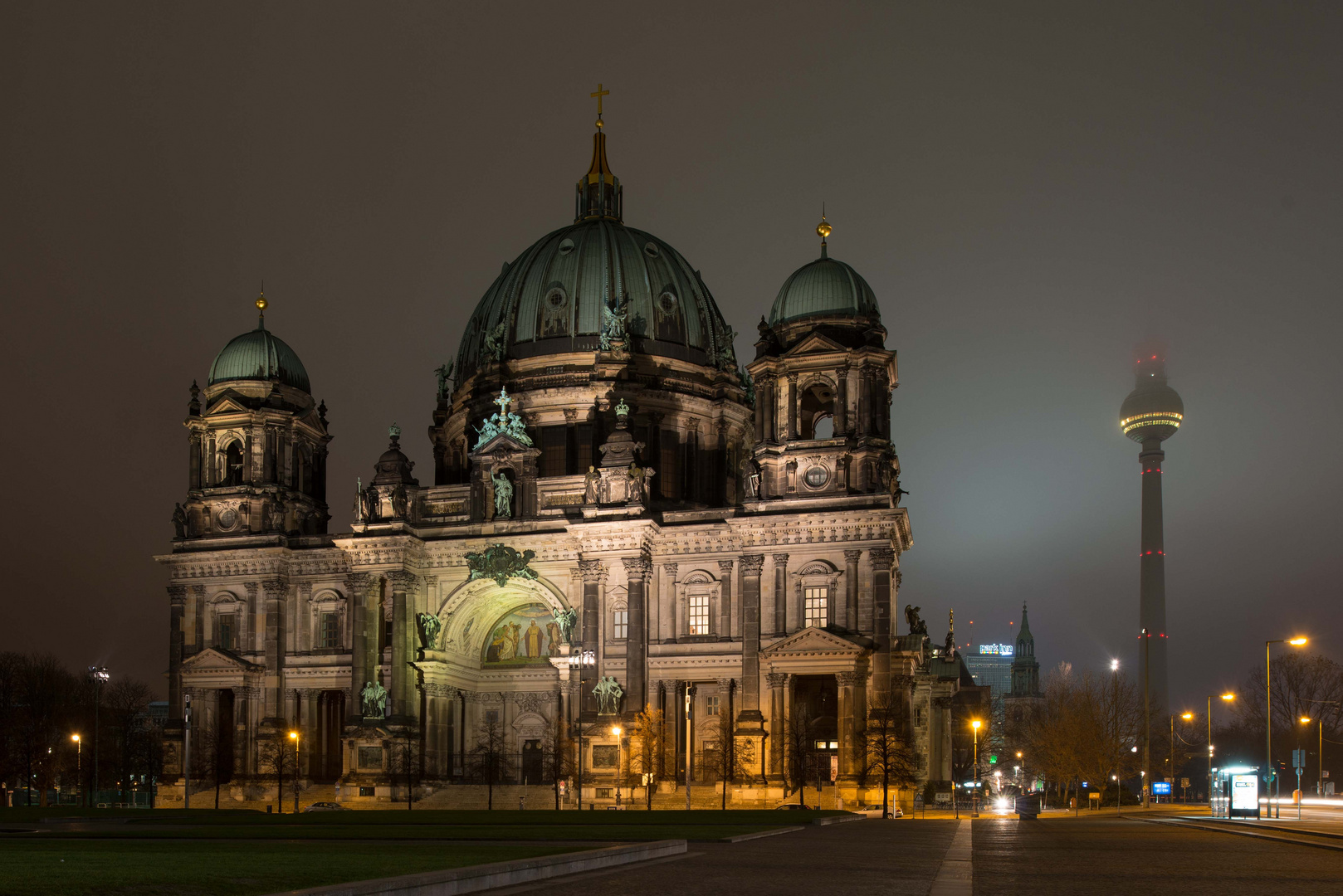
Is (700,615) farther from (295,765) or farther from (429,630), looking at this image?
(295,765)

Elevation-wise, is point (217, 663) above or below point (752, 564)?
below

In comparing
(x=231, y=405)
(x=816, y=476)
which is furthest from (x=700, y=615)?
(x=231, y=405)

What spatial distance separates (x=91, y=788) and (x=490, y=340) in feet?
125

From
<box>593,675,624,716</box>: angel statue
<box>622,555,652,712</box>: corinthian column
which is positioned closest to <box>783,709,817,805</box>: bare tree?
<box>622,555,652,712</box>: corinthian column

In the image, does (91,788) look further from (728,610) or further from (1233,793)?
(1233,793)

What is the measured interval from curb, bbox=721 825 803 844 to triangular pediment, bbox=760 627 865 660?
999 inches

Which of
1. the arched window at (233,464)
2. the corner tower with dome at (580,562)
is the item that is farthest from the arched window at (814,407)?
the arched window at (233,464)

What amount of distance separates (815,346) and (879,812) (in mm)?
24634

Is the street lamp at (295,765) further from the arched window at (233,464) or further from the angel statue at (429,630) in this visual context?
the arched window at (233,464)

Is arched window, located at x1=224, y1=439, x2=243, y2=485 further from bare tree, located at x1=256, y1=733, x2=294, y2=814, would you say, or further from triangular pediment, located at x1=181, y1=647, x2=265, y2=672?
bare tree, located at x1=256, y1=733, x2=294, y2=814

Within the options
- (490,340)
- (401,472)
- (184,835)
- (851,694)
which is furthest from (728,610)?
(184,835)

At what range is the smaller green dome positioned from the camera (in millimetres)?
76875

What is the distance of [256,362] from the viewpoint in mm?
89312

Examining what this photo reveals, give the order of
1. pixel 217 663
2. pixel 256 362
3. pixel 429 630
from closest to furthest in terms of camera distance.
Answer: pixel 429 630 < pixel 217 663 < pixel 256 362
